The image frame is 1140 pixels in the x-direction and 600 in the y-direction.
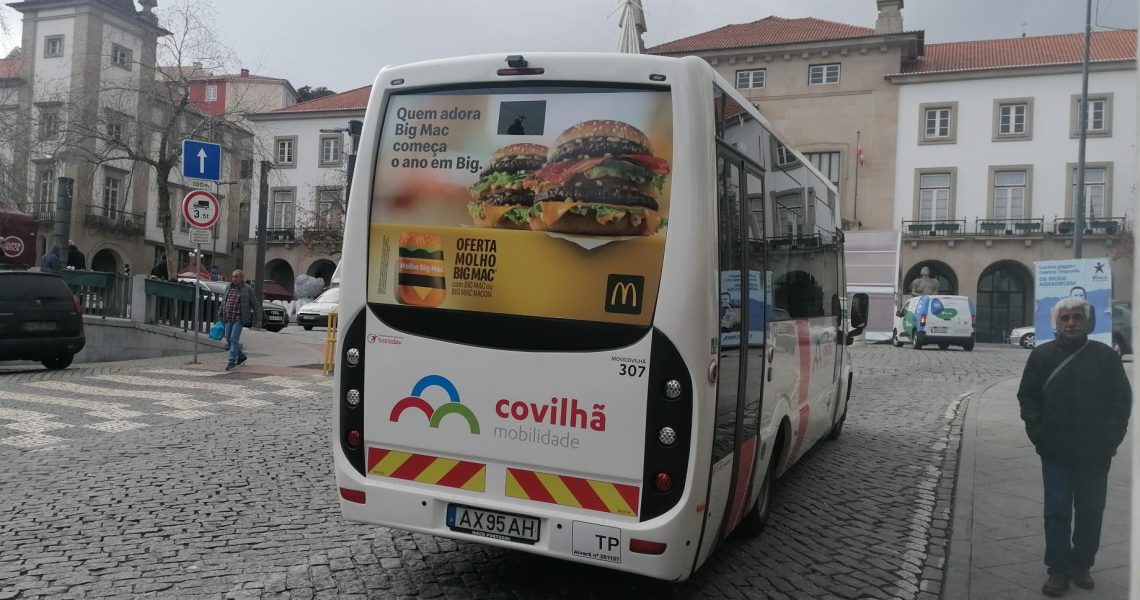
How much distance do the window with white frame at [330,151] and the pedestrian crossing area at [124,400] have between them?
1649 inches

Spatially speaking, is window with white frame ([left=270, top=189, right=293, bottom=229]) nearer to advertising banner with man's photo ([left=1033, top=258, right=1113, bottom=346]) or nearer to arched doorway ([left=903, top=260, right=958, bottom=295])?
arched doorway ([left=903, top=260, right=958, bottom=295])

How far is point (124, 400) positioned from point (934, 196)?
39.5 metres

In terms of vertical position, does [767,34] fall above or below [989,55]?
above

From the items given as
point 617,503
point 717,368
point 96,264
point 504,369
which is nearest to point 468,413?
point 504,369

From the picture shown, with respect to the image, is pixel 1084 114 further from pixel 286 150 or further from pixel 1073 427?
pixel 286 150

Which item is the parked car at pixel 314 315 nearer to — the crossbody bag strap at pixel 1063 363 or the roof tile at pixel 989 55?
Answer: the crossbody bag strap at pixel 1063 363

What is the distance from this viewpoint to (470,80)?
466cm

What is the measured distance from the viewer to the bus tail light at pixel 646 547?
414 cm

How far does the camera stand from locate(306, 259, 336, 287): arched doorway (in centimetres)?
5569

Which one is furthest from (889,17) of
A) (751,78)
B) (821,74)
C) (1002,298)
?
(1002,298)

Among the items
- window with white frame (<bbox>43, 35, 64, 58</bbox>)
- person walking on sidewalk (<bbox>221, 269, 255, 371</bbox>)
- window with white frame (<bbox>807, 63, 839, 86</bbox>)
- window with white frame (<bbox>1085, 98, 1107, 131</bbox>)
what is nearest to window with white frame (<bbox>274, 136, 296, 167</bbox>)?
window with white frame (<bbox>43, 35, 64, 58</bbox>)

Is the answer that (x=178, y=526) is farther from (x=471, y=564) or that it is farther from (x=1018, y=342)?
(x=1018, y=342)

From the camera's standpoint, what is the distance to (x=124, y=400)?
11.3 metres

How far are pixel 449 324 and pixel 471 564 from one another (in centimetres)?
154
